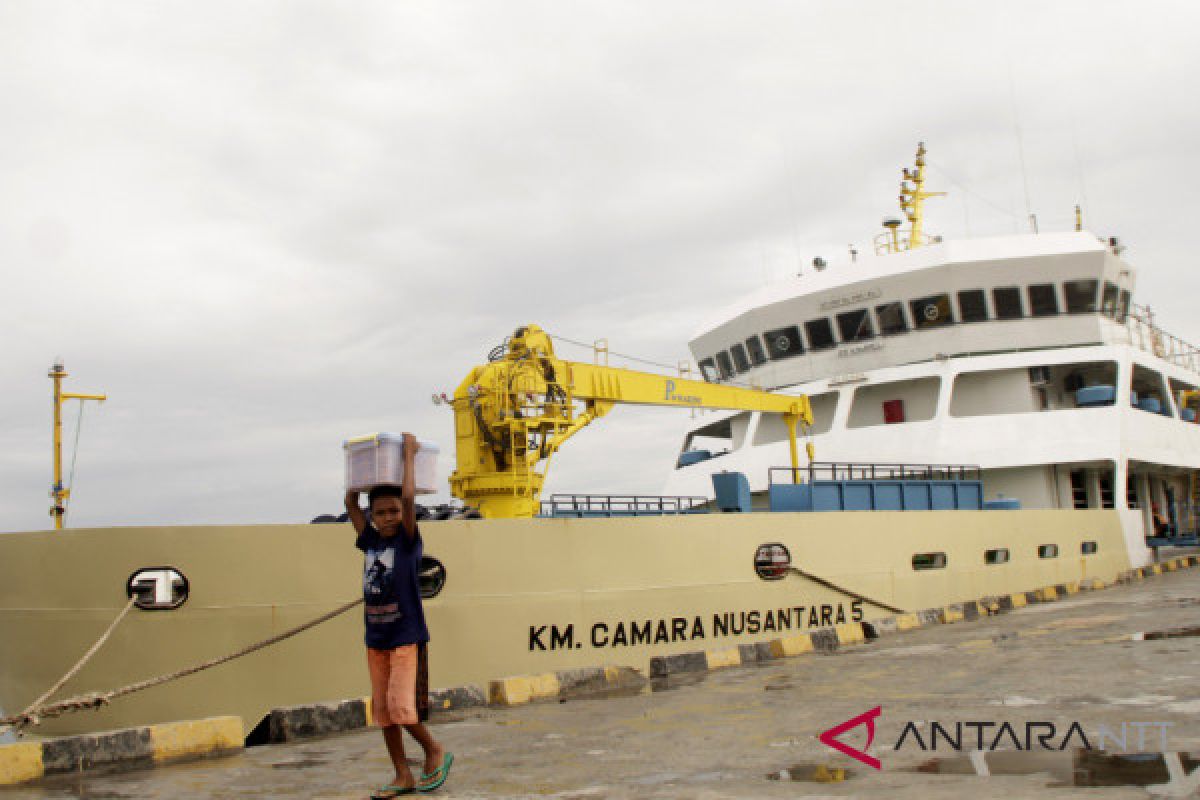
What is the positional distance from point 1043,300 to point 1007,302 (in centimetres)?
78

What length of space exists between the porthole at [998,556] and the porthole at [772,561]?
5.89 metres

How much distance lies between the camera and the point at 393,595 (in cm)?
523

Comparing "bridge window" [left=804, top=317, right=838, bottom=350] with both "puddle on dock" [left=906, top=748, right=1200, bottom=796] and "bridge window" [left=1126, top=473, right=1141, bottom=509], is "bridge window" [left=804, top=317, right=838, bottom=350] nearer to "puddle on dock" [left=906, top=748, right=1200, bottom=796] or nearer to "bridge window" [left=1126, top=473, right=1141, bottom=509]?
"bridge window" [left=1126, top=473, right=1141, bottom=509]

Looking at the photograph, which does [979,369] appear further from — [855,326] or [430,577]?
[430,577]

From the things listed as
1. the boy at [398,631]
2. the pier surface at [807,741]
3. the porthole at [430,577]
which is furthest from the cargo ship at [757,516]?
the boy at [398,631]

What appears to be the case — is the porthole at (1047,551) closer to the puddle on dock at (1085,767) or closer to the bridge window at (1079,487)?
the bridge window at (1079,487)

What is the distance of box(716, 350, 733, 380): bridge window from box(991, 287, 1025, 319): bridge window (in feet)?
19.8

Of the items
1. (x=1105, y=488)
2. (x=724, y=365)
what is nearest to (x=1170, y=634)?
(x=1105, y=488)

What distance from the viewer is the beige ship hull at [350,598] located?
9.30 m

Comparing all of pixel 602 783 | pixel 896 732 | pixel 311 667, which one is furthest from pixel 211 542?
pixel 896 732

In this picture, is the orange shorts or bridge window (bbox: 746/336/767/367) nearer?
the orange shorts

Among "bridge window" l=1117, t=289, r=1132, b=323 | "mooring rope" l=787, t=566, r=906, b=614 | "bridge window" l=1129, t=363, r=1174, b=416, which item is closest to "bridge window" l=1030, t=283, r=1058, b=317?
"bridge window" l=1117, t=289, r=1132, b=323

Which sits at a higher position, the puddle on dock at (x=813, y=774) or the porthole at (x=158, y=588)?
the porthole at (x=158, y=588)

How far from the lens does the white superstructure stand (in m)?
19.2
